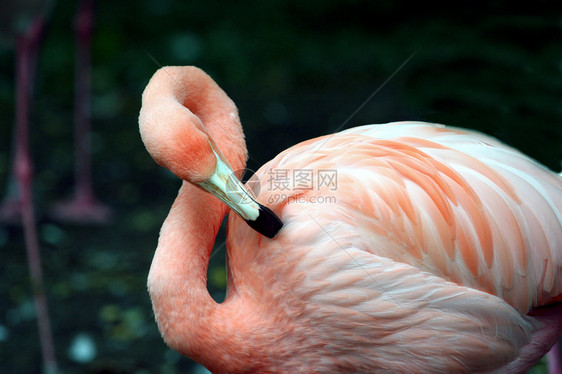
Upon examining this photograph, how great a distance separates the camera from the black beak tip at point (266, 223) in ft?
7.58

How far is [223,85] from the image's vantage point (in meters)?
6.68

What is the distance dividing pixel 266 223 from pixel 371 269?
1.34 feet

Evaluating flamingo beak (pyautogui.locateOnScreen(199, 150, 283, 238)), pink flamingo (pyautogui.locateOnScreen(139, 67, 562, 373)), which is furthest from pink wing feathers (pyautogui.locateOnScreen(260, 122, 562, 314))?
flamingo beak (pyautogui.locateOnScreen(199, 150, 283, 238))

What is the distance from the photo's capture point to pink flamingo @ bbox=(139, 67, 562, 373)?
242cm

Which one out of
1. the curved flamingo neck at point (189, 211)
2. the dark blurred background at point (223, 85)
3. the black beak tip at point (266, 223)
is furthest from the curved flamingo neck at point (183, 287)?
the dark blurred background at point (223, 85)

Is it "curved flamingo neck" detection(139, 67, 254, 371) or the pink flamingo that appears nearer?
"curved flamingo neck" detection(139, 67, 254, 371)

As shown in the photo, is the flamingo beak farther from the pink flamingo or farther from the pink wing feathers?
the pink wing feathers

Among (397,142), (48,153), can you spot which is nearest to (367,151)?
(397,142)

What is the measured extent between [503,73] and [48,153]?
3809 millimetres

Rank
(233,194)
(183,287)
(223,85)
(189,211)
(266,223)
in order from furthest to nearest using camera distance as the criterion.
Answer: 1. (223,85)
2. (189,211)
3. (183,287)
4. (266,223)
5. (233,194)

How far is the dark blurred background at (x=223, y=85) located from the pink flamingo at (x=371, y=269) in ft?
4.34

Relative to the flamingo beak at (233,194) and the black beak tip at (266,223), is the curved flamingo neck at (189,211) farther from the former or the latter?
the black beak tip at (266,223)

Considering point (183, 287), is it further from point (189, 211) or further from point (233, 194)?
point (233, 194)

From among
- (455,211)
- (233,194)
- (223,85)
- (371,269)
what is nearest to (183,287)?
(233,194)
